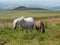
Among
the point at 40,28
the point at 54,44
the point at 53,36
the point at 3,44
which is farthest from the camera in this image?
the point at 40,28

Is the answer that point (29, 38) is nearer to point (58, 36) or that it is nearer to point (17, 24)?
point (58, 36)

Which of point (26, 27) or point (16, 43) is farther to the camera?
point (26, 27)

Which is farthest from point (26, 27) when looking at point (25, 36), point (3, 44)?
point (3, 44)

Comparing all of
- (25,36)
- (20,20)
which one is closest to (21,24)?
(20,20)

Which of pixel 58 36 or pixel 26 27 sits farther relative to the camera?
pixel 26 27

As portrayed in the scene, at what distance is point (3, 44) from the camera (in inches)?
471

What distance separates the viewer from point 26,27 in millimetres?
18500

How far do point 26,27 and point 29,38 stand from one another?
4538 mm

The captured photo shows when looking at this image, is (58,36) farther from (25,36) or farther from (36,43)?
(36,43)

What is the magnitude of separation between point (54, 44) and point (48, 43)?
389 millimetres

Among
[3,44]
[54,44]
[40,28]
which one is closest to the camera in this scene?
[54,44]

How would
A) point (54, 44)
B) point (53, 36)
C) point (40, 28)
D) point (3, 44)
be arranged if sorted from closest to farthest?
point (54, 44) < point (3, 44) < point (53, 36) < point (40, 28)

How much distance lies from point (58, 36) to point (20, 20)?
4.37 meters

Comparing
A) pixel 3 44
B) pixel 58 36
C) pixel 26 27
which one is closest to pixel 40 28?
pixel 26 27
